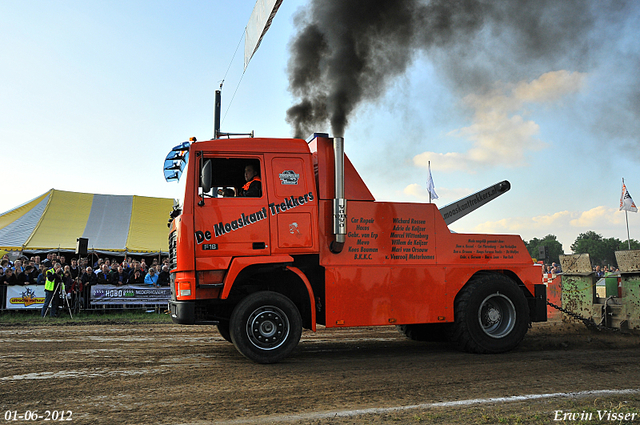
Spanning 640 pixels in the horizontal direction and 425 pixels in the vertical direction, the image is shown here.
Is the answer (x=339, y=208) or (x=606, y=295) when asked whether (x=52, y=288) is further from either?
(x=606, y=295)

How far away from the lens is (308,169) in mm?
7492

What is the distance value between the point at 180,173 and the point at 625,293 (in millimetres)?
9831

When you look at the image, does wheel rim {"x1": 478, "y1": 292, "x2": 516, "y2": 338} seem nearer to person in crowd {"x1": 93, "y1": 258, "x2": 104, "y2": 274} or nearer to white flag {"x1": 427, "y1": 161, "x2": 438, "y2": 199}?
person in crowd {"x1": 93, "y1": 258, "x2": 104, "y2": 274}

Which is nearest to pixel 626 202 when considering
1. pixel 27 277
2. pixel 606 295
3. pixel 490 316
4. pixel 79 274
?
pixel 606 295

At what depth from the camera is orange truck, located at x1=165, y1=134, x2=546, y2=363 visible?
6.93m

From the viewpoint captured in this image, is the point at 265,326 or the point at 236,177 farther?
the point at 236,177

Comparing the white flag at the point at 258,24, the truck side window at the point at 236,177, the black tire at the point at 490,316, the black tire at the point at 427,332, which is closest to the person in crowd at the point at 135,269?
the white flag at the point at 258,24

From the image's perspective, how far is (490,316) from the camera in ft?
27.5

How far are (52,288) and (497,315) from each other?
13706 millimetres

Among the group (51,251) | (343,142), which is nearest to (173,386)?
(343,142)

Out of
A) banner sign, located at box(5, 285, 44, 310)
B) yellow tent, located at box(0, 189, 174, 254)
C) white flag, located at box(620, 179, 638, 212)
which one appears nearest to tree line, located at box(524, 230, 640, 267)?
white flag, located at box(620, 179, 638, 212)

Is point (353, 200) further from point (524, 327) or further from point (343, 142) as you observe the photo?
point (524, 327)

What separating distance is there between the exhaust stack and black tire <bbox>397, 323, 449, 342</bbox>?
2.71m

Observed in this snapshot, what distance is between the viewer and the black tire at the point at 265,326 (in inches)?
270
